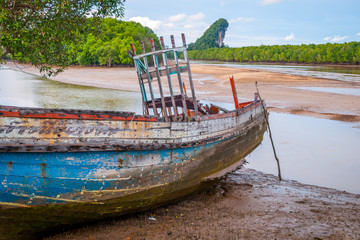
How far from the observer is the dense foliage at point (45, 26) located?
26.9 feet

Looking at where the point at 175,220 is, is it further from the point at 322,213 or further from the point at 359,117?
the point at 359,117

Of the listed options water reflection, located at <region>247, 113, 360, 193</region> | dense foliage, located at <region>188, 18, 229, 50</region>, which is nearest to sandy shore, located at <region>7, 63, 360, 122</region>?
water reflection, located at <region>247, 113, 360, 193</region>

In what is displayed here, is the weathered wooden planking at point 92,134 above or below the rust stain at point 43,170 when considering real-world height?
above

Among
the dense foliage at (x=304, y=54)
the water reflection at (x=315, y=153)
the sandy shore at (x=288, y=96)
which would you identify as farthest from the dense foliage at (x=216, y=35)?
the water reflection at (x=315, y=153)

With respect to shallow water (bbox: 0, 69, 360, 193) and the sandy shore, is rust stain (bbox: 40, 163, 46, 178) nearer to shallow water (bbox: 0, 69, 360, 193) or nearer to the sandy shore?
shallow water (bbox: 0, 69, 360, 193)

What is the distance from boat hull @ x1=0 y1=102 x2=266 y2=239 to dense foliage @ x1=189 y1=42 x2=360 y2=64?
68.5m

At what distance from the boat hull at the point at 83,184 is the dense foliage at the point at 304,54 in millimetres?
68483

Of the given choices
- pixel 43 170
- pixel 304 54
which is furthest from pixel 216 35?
pixel 43 170

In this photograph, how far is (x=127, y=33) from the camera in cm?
6306

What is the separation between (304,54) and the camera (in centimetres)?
7556

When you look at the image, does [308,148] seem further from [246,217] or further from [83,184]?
[83,184]

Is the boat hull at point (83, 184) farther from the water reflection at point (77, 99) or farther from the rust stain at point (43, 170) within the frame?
the water reflection at point (77, 99)

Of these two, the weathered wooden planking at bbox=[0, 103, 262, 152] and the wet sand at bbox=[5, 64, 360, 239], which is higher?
the weathered wooden planking at bbox=[0, 103, 262, 152]

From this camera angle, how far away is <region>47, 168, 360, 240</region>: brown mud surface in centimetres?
522
